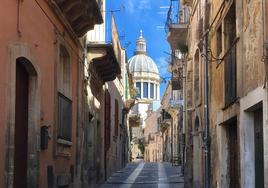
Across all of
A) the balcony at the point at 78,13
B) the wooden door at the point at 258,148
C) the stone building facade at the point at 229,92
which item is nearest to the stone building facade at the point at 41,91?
the balcony at the point at 78,13

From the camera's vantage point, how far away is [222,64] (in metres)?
15.6

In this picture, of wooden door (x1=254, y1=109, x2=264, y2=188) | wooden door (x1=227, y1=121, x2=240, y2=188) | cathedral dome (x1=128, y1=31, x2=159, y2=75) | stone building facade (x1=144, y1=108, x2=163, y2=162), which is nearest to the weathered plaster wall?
wooden door (x1=227, y1=121, x2=240, y2=188)

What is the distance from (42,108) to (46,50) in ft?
4.45

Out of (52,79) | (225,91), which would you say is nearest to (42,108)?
(52,79)

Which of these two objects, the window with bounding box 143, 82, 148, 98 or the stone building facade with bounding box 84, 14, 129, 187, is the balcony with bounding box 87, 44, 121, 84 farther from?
the window with bounding box 143, 82, 148, 98

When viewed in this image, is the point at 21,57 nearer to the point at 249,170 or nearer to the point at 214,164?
the point at 249,170

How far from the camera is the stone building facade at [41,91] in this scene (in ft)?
35.7

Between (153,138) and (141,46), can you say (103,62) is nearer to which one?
(153,138)

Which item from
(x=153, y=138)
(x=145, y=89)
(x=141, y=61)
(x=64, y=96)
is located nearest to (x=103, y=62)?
(x=64, y=96)

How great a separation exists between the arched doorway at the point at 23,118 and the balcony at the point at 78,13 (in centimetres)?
236

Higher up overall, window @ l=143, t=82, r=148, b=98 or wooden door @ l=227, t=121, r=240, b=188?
window @ l=143, t=82, r=148, b=98

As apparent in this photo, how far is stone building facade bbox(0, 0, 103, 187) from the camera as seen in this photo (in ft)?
35.7

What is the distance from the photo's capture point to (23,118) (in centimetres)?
1262

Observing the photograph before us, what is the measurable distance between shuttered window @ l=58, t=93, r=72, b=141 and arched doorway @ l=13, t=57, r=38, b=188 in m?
2.87
